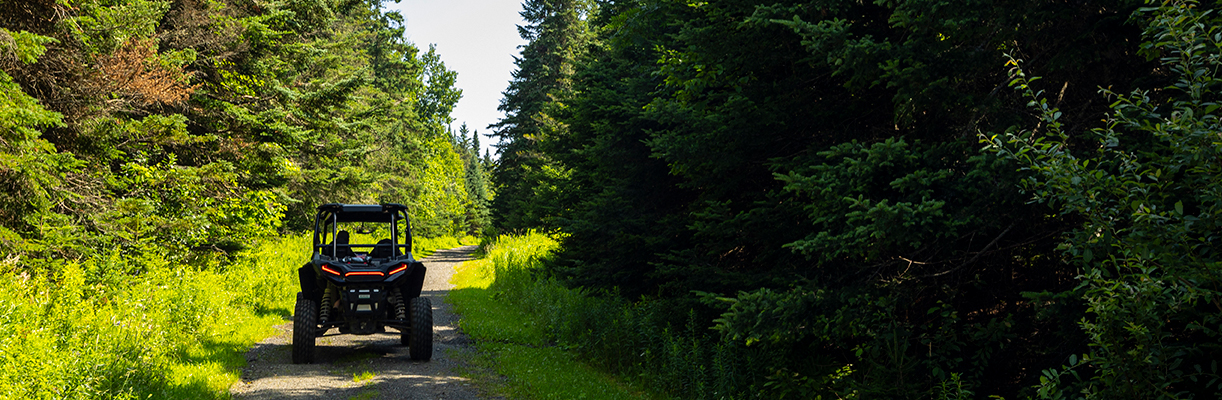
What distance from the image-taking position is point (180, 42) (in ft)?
43.7

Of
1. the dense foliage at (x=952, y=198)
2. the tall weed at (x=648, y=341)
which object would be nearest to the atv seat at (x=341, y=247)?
the tall weed at (x=648, y=341)

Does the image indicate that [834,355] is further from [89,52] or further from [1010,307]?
[89,52]

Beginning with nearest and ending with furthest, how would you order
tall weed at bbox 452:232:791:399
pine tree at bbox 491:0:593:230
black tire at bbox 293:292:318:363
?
tall weed at bbox 452:232:791:399 < black tire at bbox 293:292:318:363 < pine tree at bbox 491:0:593:230

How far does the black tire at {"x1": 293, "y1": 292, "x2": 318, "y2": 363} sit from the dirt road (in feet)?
0.49

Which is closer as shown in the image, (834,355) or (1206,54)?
(1206,54)

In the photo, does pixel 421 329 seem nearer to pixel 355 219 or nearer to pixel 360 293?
pixel 360 293

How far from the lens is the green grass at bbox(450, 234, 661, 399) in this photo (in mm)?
8281

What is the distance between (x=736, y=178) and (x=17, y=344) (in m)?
6.99

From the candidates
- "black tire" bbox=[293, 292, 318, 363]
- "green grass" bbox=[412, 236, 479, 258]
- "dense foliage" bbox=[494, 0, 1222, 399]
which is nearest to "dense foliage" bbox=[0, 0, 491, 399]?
"black tire" bbox=[293, 292, 318, 363]

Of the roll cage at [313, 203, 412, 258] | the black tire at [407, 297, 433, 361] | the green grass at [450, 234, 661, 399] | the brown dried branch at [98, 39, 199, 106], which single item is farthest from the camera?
the brown dried branch at [98, 39, 199, 106]

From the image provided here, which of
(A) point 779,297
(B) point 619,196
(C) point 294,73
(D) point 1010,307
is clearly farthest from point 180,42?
(D) point 1010,307

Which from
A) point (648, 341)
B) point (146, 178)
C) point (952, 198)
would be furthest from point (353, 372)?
point (952, 198)

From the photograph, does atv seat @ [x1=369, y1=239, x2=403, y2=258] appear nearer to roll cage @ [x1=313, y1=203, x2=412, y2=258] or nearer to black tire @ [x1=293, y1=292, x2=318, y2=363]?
roll cage @ [x1=313, y1=203, x2=412, y2=258]

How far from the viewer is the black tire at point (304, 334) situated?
9.13 m
